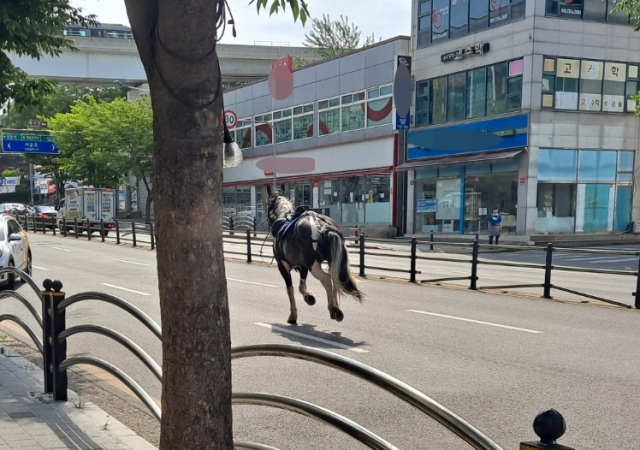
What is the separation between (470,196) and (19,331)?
26345mm

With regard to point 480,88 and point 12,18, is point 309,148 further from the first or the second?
point 12,18

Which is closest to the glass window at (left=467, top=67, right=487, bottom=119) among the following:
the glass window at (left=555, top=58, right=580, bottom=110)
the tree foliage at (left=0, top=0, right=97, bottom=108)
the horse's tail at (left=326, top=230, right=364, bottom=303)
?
the glass window at (left=555, top=58, right=580, bottom=110)

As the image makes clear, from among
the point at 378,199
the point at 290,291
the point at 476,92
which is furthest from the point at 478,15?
the point at 290,291

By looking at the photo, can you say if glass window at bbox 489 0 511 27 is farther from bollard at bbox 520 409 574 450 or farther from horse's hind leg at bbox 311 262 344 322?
bollard at bbox 520 409 574 450

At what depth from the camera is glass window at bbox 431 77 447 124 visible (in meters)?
34.4

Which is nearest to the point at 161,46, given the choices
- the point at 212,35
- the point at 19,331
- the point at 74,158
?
the point at 212,35

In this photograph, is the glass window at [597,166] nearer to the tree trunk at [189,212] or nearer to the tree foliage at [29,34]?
the tree foliage at [29,34]

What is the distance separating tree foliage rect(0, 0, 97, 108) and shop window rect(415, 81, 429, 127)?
26268 millimetres

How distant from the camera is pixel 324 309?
11.8m

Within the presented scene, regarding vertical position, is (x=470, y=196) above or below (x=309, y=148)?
below

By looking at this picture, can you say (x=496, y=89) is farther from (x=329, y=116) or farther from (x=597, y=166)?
(x=329, y=116)

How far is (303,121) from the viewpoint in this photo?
44406mm

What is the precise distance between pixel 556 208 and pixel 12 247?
24.4 metres

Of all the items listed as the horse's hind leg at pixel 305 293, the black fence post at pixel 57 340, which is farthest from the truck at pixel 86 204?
the black fence post at pixel 57 340
